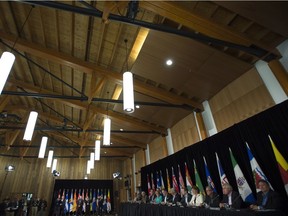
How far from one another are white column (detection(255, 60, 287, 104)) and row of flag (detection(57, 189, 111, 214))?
485 inches

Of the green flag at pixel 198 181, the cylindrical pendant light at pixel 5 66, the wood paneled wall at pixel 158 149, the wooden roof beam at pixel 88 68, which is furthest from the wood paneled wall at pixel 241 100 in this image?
the cylindrical pendant light at pixel 5 66

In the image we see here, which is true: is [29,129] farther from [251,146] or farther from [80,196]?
[80,196]

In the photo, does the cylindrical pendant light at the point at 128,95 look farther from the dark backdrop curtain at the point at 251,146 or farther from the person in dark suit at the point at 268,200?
the dark backdrop curtain at the point at 251,146

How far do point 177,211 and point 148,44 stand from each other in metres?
3.69

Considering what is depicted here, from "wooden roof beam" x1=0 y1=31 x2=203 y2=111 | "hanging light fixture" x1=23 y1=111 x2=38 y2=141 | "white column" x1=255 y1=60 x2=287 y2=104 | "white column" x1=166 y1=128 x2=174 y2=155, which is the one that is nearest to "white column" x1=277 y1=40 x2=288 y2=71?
"white column" x1=255 y1=60 x2=287 y2=104

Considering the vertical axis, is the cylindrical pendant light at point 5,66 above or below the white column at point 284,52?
below

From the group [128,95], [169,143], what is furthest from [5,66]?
[169,143]

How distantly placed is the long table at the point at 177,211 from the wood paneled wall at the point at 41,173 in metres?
7.93

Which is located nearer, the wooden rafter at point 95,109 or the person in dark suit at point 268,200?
the person in dark suit at point 268,200

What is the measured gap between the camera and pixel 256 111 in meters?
4.24

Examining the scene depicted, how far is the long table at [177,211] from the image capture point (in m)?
2.22

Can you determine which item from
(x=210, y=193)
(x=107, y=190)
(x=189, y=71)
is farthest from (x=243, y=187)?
(x=107, y=190)

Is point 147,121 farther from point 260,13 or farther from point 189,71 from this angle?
point 260,13

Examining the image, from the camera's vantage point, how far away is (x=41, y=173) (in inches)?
516
